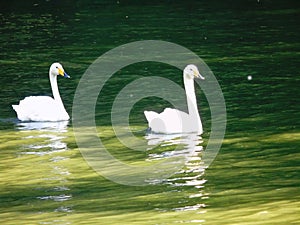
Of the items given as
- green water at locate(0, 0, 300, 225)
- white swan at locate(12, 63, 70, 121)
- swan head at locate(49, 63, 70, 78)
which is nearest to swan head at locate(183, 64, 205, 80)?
green water at locate(0, 0, 300, 225)

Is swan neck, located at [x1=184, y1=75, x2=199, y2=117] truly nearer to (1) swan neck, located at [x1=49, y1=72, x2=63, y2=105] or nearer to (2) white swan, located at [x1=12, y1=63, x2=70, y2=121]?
(2) white swan, located at [x1=12, y1=63, x2=70, y2=121]

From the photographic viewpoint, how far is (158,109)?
17.4 metres

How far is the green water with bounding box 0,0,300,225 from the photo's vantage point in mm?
10734

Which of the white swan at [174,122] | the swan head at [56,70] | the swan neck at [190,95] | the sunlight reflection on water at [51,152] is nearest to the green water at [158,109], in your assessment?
the sunlight reflection on water at [51,152]

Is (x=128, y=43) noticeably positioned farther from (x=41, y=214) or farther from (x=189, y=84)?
(x=41, y=214)

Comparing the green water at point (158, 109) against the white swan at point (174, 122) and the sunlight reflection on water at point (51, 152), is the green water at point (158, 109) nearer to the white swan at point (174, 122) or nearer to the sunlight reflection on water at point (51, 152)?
the sunlight reflection on water at point (51, 152)

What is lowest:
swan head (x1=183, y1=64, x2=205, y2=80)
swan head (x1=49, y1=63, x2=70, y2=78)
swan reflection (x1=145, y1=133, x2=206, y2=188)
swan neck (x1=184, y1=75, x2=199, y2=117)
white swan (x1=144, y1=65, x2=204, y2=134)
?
swan reflection (x1=145, y1=133, x2=206, y2=188)

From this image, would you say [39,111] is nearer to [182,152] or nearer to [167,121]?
[167,121]

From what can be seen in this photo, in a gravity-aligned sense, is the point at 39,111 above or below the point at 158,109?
above

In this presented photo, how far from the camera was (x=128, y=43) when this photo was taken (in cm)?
2472

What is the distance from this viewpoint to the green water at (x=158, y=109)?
423 inches

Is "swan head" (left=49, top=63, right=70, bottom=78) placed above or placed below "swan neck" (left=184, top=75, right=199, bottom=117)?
above

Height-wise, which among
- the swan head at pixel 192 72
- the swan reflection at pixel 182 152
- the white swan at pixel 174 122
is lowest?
the swan reflection at pixel 182 152

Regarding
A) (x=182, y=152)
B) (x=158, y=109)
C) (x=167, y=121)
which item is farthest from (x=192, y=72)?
(x=182, y=152)
